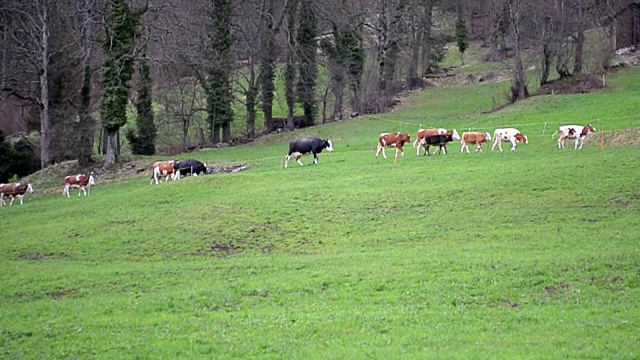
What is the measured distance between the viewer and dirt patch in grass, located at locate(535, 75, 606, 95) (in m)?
51.2

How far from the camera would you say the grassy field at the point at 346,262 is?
1217 centimetres

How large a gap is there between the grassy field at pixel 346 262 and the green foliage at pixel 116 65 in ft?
25.5

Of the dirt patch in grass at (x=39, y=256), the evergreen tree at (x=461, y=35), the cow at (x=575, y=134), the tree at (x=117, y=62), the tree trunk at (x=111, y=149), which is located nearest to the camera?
the dirt patch in grass at (x=39, y=256)

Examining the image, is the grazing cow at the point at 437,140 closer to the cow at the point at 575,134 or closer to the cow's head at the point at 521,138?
the cow's head at the point at 521,138

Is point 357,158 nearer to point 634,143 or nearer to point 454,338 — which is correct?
point 634,143

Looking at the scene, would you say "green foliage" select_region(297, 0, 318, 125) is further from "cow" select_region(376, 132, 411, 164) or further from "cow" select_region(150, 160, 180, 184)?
"cow" select_region(150, 160, 180, 184)

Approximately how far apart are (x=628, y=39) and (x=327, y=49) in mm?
29658

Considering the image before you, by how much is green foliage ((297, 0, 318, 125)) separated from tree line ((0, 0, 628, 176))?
0.34 ft

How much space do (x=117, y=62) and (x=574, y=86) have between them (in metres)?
31.8

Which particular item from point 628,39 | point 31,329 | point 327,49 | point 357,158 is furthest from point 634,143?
Answer: point 628,39

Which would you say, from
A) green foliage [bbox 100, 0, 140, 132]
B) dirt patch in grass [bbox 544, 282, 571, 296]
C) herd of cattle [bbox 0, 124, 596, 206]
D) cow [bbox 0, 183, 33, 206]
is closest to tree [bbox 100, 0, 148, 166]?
green foliage [bbox 100, 0, 140, 132]

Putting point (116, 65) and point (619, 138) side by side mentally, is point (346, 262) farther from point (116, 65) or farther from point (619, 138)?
point (116, 65)

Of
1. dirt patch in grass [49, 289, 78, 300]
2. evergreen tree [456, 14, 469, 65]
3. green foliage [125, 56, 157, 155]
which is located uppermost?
evergreen tree [456, 14, 469, 65]

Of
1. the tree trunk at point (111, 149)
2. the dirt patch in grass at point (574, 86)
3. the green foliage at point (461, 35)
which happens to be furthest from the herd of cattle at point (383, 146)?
the green foliage at point (461, 35)
